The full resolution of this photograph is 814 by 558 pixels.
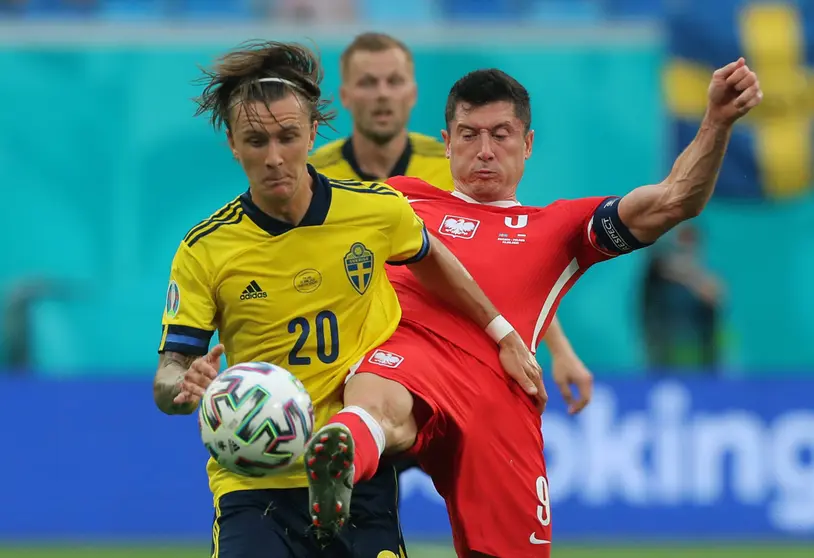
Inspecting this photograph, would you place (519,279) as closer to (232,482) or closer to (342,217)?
(342,217)

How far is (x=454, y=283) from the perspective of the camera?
6359 mm

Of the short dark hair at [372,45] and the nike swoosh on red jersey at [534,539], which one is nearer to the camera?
the nike swoosh on red jersey at [534,539]

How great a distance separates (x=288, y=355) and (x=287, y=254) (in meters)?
0.40

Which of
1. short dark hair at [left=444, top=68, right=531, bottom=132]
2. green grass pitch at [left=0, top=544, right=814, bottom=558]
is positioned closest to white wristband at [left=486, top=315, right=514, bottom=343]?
short dark hair at [left=444, top=68, right=531, bottom=132]

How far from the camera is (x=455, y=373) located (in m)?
6.34

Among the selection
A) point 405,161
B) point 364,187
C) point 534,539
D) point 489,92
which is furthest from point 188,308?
point 405,161

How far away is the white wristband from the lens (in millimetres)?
6387

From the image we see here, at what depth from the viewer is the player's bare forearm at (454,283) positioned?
249 inches

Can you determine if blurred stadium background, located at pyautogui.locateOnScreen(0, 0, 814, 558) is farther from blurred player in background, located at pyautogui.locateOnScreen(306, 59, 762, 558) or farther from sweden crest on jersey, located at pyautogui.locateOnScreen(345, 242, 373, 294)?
sweden crest on jersey, located at pyautogui.locateOnScreen(345, 242, 373, 294)

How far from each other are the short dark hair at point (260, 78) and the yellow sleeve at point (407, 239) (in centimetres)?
51

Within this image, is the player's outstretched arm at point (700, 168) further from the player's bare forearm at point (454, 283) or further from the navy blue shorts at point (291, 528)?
the navy blue shorts at point (291, 528)

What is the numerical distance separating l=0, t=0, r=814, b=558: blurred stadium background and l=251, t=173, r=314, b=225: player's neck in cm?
610

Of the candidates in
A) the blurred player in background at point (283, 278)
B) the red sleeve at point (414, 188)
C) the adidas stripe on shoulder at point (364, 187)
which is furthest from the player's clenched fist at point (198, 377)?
the red sleeve at point (414, 188)

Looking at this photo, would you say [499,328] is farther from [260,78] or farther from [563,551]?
[563,551]
